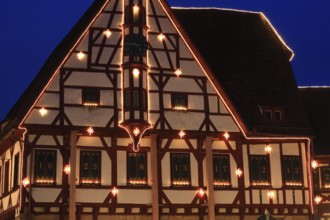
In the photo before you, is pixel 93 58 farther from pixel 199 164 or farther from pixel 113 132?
pixel 199 164

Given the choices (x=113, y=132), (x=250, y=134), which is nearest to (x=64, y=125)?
(x=113, y=132)

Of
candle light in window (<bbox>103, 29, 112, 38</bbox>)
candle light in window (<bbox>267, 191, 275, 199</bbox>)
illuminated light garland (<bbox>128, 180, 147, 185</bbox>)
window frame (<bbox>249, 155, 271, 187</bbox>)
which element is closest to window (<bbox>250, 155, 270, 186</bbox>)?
window frame (<bbox>249, 155, 271, 187</bbox>)

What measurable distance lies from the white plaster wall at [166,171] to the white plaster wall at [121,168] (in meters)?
1.96

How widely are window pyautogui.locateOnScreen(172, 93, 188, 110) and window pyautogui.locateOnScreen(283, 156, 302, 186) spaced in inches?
247

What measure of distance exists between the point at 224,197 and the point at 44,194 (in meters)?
9.12

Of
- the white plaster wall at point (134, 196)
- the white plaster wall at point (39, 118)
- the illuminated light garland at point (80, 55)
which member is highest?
the illuminated light garland at point (80, 55)

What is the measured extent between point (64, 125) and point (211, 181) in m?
7.78

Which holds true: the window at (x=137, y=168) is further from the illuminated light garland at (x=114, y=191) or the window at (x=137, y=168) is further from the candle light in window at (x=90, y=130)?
the candle light in window at (x=90, y=130)

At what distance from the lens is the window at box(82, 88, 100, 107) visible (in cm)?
3328

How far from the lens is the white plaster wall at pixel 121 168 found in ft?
109

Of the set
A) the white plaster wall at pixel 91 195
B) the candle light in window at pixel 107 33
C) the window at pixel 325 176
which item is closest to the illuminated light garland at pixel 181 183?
the white plaster wall at pixel 91 195

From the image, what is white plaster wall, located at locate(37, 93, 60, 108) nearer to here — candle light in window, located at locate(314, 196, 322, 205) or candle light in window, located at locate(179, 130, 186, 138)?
candle light in window, located at locate(179, 130, 186, 138)

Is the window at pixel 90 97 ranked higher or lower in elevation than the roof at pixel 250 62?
lower

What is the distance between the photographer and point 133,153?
111 feet
